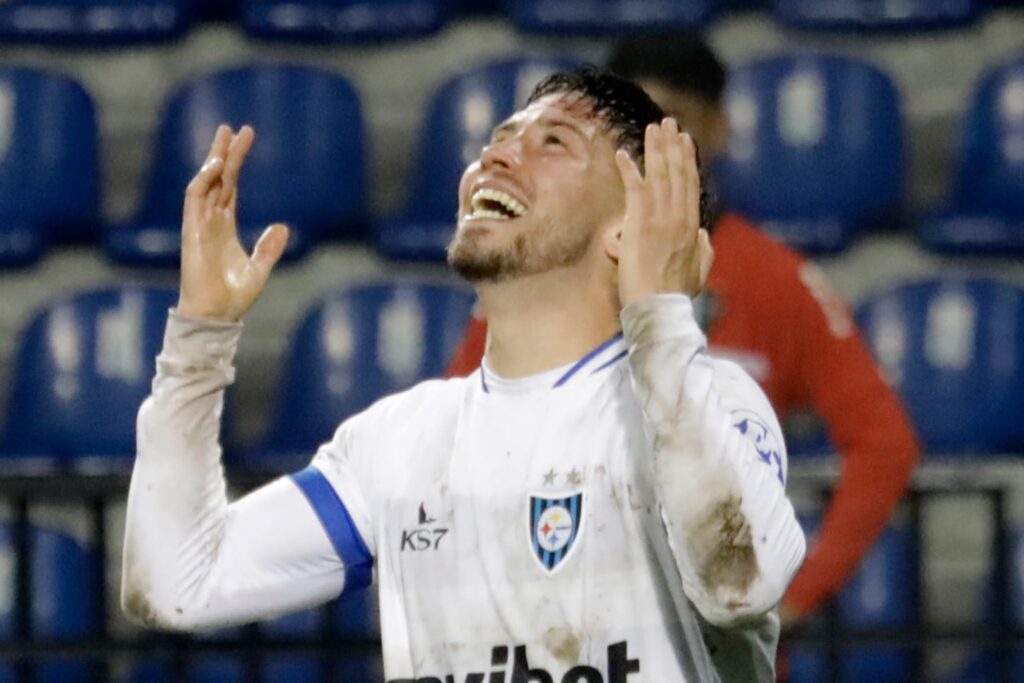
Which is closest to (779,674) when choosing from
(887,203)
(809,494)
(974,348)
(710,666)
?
(809,494)

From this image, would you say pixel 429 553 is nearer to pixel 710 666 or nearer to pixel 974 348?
pixel 710 666

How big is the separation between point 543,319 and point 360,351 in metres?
2.85

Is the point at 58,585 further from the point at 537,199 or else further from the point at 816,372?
the point at 537,199

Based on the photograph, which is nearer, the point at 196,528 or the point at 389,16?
the point at 196,528

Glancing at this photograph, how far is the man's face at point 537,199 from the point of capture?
289 centimetres

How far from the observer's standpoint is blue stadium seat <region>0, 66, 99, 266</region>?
6.25 meters

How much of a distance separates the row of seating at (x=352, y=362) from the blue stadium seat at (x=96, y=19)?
0.98 meters

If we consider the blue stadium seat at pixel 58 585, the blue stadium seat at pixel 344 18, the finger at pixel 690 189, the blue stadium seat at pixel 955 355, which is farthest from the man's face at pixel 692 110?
the blue stadium seat at pixel 344 18

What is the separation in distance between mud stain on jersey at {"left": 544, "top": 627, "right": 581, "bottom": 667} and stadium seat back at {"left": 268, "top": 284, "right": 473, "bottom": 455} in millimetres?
2936

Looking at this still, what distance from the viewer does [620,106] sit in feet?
9.99

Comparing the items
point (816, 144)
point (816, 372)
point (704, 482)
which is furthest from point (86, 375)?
point (704, 482)

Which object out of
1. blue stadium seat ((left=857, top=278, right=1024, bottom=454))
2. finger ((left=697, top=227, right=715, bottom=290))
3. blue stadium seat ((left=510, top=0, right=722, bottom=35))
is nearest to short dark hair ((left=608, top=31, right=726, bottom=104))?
finger ((left=697, top=227, right=715, bottom=290))

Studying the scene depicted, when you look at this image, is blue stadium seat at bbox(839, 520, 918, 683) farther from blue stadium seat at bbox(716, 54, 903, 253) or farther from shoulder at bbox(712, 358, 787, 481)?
shoulder at bbox(712, 358, 787, 481)

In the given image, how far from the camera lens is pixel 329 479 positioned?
2975mm
